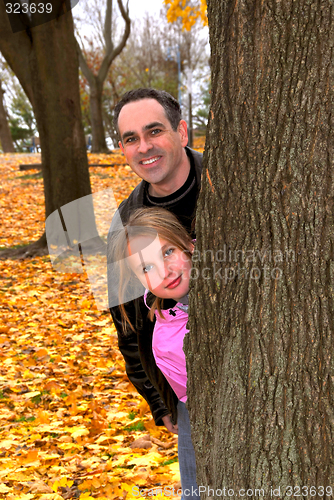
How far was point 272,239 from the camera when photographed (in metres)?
1.37

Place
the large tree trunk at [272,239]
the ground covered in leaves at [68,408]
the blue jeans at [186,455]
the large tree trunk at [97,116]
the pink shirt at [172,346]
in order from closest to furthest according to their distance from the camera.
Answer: the large tree trunk at [272,239], the pink shirt at [172,346], the blue jeans at [186,455], the ground covered in leaves at [68,408], the large tree trunk at [97,116]

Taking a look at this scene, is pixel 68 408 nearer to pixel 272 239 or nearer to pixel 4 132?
pixel 272 239

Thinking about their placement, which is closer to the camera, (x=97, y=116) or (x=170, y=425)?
(x=170, y=425)

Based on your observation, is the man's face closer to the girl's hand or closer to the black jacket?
the black jacket

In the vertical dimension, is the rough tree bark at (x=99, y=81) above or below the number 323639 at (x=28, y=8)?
below

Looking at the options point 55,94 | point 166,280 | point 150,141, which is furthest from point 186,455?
point 55,94

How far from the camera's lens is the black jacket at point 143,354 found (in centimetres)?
221

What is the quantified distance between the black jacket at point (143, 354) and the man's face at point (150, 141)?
184 mm

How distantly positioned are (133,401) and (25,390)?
0.90m

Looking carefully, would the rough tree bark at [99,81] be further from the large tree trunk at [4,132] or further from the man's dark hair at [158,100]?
the man's dark hair at [158,100]

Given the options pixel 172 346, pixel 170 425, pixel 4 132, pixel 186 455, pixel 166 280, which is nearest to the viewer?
pixel 166 280

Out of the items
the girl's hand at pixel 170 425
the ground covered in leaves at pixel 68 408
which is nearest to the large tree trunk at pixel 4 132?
the ground covered in leaves at pixel 68 408

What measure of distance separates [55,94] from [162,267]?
580 cm

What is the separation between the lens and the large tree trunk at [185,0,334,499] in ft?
4.24
